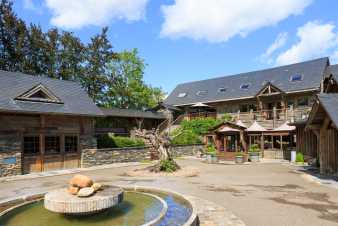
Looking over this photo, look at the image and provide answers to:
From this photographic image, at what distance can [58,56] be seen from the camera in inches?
1404

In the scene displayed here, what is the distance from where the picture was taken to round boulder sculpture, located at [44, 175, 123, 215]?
22.5 feet

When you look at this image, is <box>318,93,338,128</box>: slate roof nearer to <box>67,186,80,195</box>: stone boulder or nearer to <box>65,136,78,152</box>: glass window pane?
<box>67,186,80,195</box>: stone boulder

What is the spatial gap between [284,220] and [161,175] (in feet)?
30.6

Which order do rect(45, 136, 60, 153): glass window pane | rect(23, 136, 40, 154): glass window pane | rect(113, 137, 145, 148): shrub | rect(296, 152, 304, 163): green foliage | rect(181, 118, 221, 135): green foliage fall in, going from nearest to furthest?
rect(23, 136, 40, 154): glass window pane < rect(45, 136, 60, 153): glass window pane < rect(296, 152, 304, 163): green foliage < rect(113, 137, 145, 148): shrub < rect(181, 118, 221, 135): green foliage

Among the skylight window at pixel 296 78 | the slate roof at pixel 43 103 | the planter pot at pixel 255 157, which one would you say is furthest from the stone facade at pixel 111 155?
the skylight window at pixel 296 78

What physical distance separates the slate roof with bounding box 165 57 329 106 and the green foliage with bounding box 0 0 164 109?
8.76m

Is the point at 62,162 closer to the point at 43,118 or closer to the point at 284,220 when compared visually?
the point at 43,118

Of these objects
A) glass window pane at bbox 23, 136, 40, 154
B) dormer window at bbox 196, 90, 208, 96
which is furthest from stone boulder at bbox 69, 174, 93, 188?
dormer window at bbox 196, 90, 208, 96

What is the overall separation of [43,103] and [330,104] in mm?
15740

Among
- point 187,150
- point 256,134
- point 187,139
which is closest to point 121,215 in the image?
point 187,150

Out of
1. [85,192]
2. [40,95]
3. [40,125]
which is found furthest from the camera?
[40,95]

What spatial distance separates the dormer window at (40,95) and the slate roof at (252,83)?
67.5 ft

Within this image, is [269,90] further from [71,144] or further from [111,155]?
[71,144]

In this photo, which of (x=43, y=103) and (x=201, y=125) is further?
(x=201, y=125)
